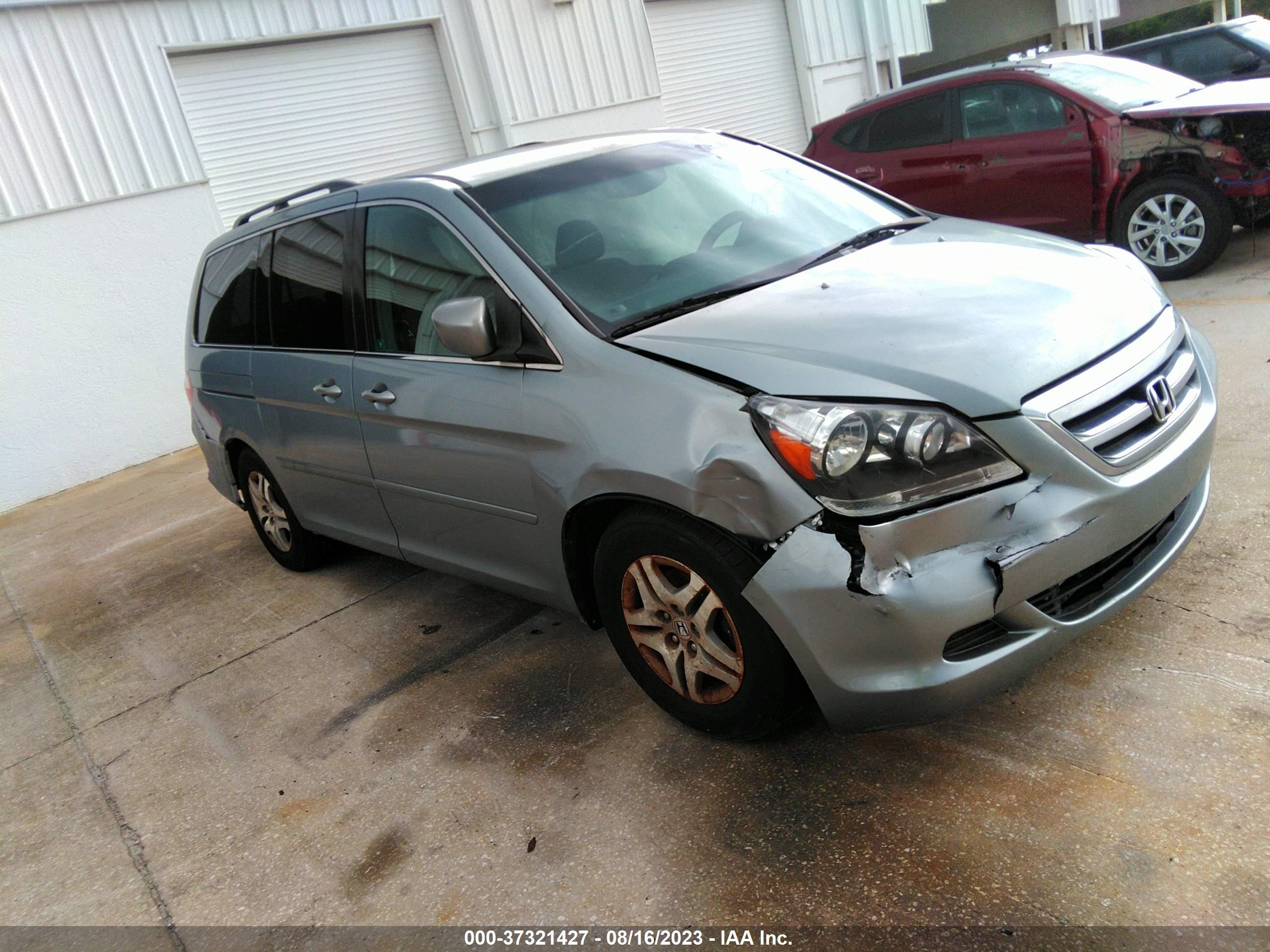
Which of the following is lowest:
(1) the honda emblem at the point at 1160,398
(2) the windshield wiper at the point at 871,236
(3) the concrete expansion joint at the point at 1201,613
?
(3) the concrete expansion joint at the point at 1201,613

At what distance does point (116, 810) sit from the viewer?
131 inches

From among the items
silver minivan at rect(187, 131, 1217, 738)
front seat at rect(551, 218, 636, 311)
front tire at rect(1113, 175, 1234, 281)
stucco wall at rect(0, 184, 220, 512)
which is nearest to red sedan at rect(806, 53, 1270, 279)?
front tire at rect(1113, 175, 1234, 281)

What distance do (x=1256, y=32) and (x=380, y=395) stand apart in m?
9.89

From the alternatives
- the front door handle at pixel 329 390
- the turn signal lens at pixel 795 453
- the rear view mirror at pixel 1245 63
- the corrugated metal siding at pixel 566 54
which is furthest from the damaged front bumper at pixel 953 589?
the corrugated metal siding at pixel 566 54

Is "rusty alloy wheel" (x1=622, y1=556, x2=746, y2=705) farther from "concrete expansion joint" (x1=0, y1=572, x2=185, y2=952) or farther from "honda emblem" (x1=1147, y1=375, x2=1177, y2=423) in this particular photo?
"concrete expansion joint" (x1=0, y1=572, x2=185, y2=952)

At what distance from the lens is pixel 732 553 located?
2.44 m

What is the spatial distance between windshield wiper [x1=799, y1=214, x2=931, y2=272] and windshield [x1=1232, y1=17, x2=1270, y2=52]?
7835mm

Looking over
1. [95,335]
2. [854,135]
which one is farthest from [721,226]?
[95,335]

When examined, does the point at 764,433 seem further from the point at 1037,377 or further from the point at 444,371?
the point at 444,371

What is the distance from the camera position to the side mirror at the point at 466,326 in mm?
2910

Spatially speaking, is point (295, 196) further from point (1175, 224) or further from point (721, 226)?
point (1175, 224)

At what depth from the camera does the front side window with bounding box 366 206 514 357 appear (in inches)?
126

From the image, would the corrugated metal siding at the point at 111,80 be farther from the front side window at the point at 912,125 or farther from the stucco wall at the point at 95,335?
the front side window at the point at 912,125

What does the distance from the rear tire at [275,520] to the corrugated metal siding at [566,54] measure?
282 inches
